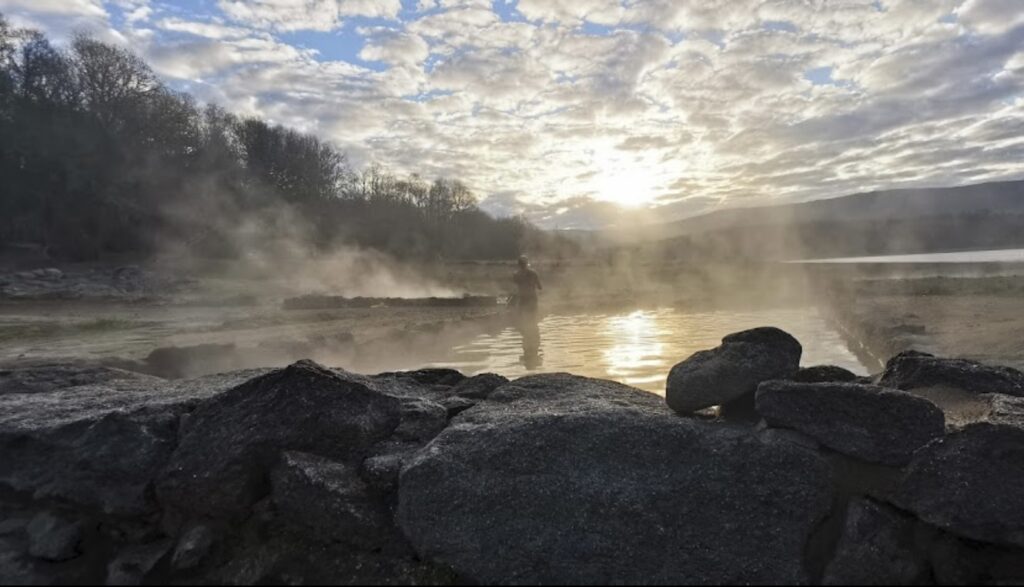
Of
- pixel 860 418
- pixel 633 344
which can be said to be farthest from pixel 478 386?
pixel 633 344

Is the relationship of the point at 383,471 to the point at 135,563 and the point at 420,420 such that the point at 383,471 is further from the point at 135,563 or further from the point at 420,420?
the point at 135,563

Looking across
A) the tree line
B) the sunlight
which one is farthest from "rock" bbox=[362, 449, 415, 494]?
the tree line

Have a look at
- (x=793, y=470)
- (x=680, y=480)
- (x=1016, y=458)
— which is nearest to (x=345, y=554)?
(x=680, y=480)

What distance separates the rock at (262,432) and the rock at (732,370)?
5.01ft

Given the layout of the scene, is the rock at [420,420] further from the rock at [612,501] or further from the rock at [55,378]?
the rock at [55,378]

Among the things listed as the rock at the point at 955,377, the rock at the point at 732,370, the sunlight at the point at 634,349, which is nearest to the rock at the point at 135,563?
Result: the rock at the point at 732,370

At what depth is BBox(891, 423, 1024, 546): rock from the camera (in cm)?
236

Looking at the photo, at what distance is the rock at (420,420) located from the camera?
10.6 ft

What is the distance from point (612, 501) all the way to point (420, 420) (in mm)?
1197

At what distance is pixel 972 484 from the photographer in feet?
8.05

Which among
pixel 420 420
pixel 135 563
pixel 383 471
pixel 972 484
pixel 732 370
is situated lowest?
pixel 135 563

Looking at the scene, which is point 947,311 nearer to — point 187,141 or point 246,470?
point 246,470

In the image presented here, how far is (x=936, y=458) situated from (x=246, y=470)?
9.83ft

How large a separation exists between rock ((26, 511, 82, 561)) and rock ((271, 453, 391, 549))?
0.99m
